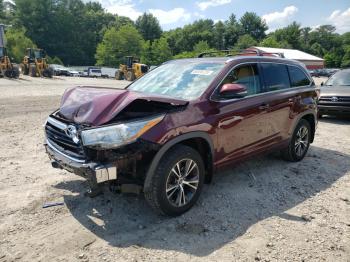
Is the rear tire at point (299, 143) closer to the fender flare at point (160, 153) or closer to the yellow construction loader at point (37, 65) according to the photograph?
the fender flare at point (160, 153)

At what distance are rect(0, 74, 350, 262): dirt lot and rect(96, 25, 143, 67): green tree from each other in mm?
71829

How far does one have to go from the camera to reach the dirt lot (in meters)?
3.26

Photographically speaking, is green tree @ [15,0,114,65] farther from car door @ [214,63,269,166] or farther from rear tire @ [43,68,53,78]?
car door @ [214,63,269,166]

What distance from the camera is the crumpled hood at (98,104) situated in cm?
360

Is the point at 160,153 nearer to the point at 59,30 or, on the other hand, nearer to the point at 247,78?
the point at 247,78

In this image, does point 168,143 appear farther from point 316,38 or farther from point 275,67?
point 316,38

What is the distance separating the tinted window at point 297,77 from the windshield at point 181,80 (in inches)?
73.9

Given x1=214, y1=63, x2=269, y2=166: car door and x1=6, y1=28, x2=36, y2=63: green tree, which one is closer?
x1=214, y1=63, x2=269, y2=166: car door

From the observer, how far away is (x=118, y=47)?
7488cm

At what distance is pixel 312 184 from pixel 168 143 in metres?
2.75

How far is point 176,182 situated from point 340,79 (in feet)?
32.4

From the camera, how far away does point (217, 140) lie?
414 centimetres

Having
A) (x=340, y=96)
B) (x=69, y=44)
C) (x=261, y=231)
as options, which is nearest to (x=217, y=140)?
(x=261, y=231)

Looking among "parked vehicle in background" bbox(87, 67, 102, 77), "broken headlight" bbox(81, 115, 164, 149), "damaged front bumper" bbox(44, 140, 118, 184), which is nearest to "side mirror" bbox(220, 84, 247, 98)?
"broken headlight" bbox(81, 115, 164, 149)
